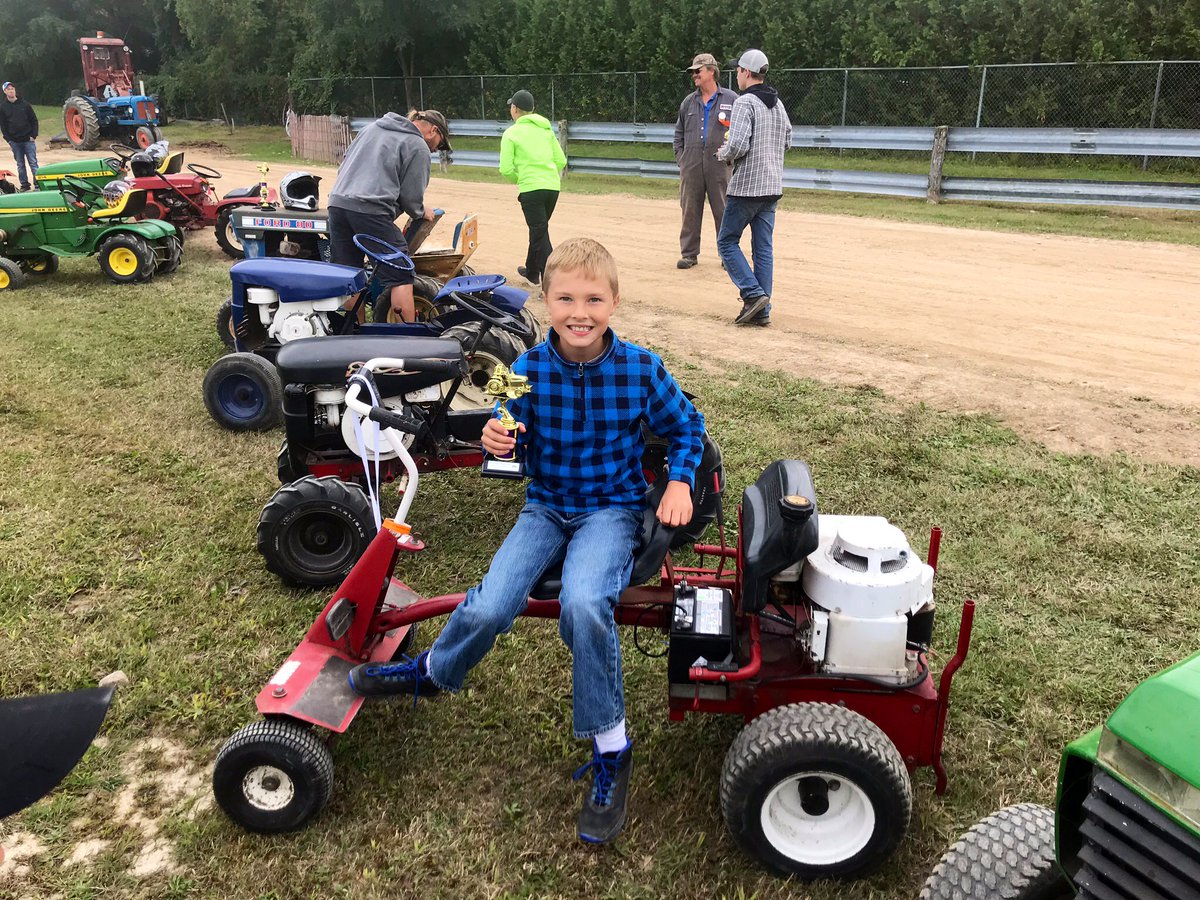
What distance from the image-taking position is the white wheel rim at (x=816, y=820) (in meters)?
2.50

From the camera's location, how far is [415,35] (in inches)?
1262

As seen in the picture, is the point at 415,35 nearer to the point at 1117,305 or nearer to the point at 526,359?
the point at 1117,305

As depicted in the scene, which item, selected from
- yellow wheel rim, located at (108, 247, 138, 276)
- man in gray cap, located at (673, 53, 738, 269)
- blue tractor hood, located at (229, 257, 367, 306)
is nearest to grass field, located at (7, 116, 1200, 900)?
blue tractor hood, located at (229, 257, 367, 306)

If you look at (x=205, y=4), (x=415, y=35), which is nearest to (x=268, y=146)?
(x=415, y=35)

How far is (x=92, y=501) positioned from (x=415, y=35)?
102 ft

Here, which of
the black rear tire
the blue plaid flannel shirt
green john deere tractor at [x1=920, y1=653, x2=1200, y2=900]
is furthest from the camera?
the black rear tire

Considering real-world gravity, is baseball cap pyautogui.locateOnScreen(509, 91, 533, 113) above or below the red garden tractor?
above

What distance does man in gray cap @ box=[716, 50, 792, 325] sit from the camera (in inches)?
306

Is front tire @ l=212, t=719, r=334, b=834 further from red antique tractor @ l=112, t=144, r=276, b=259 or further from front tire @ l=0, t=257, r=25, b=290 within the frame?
red antique tractor @ l=112, t=144, r=276, b=259

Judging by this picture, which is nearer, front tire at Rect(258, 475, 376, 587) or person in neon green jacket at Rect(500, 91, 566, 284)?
front tire at Rect(258, 475, 376, 587)

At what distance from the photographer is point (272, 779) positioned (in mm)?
2717

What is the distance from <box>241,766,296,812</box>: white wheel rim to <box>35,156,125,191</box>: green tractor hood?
10241 millimetres

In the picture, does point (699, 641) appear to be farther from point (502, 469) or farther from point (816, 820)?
point (502, 469)

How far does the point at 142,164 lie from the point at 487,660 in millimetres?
10229
